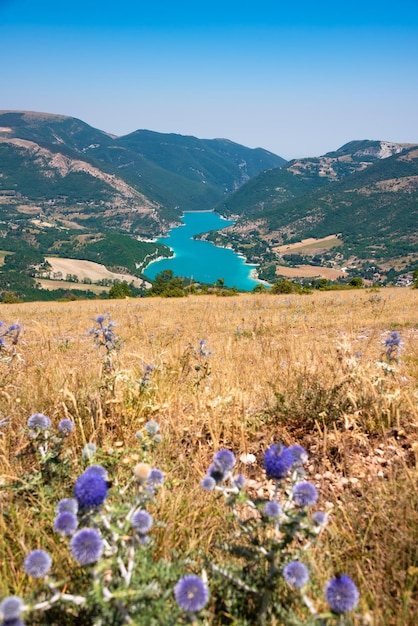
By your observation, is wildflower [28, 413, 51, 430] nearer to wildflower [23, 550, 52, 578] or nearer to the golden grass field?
the golden grass field

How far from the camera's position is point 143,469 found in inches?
64.2

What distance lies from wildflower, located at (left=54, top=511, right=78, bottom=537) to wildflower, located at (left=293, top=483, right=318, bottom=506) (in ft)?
3.20

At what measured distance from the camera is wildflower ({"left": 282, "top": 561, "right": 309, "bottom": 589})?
1.46 meters

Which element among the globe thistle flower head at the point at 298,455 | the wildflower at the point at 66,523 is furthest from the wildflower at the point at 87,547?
the globe thistle flower head at the point at 298,455

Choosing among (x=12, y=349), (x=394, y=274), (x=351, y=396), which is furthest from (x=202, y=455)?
(x=394, y=274)

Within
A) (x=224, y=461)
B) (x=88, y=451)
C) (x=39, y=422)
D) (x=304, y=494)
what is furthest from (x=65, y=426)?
(x=304, y=494)

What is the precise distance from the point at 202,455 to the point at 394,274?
179 meters

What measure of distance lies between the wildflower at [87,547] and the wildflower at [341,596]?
2.89ft

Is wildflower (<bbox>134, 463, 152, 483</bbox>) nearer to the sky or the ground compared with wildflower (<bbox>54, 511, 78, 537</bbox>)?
nearer to the sky

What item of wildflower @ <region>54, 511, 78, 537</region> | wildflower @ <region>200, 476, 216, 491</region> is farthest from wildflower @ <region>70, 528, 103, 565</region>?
wildflower @ <region>200, 476, 216, 491</region>

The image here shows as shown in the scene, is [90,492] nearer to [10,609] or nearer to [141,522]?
[141,522]

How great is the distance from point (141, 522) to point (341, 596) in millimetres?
824

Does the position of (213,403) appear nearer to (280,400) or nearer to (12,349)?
(280,400)

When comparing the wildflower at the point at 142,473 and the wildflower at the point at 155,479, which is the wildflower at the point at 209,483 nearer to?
the wildflower at the point at 155,479
